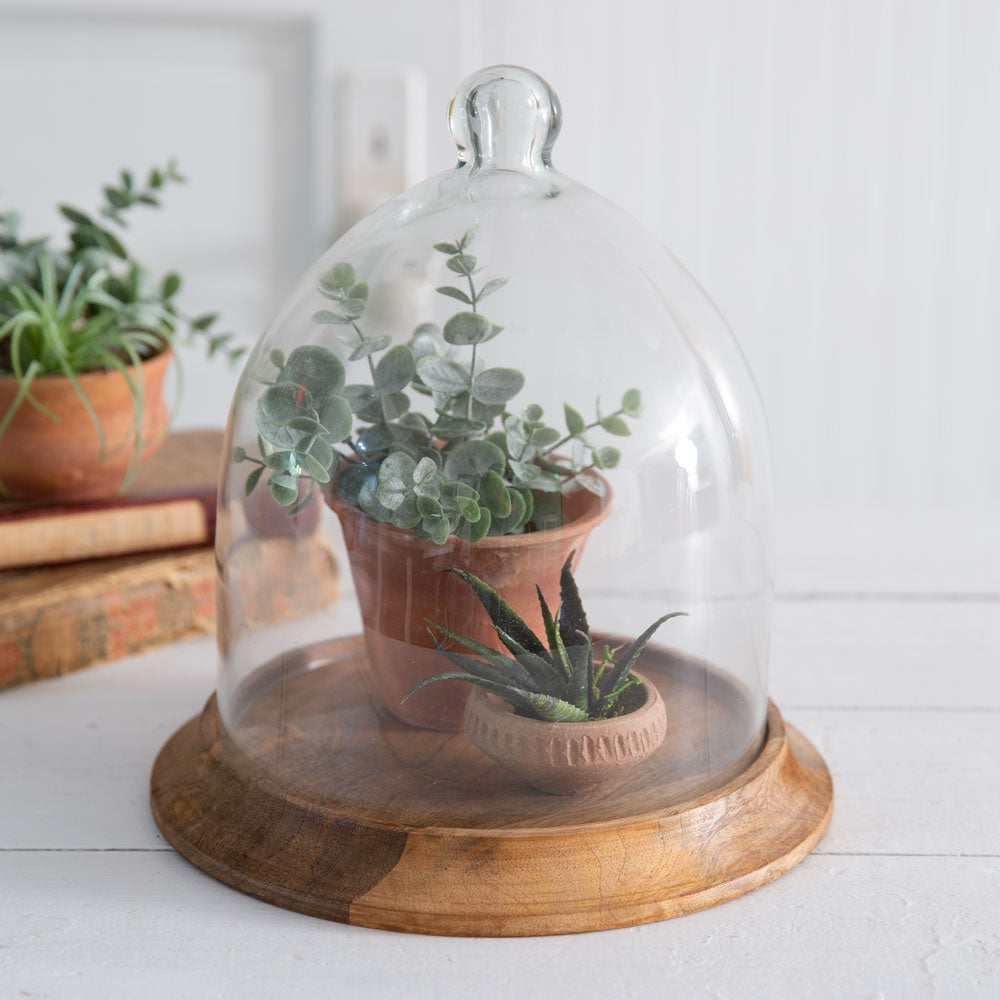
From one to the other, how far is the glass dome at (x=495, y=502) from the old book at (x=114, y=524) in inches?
6.9

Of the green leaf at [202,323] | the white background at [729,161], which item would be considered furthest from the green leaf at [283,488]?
the white background at [729,161]

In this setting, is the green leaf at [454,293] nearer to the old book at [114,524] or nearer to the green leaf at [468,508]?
the green leaf at [468,508]

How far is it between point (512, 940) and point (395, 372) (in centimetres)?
21

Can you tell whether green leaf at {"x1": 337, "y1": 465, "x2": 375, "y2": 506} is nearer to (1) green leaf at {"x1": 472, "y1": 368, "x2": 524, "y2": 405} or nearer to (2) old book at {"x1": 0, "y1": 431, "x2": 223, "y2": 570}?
(1) green leaf at {"x1": 472, "y1": 368, "x2": 524, "y2": 405}

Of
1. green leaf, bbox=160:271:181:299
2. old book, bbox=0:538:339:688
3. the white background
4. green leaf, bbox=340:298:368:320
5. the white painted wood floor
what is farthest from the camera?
the white background

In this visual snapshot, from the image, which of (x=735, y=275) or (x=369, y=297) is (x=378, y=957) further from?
(x=735, y=275)

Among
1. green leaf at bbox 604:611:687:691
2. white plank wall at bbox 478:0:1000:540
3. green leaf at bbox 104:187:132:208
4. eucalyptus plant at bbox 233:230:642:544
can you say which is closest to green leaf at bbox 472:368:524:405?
eucalyptus plant at bbox 233:230:642:544

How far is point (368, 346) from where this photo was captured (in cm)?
46

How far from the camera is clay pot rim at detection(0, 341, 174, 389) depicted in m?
0.64

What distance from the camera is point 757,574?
0.49 meters

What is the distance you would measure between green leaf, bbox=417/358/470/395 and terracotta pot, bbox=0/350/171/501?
0.88 ft

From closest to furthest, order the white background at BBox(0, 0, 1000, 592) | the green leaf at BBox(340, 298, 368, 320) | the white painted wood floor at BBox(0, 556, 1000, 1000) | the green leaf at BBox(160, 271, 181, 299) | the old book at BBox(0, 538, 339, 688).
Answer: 1. the white painted wood floor at BBox(0, 556, 1000, 1000)
2. the green leaf at BBox(340, 298, 368, 320)
3. the old book at BBox(0, 538, 339, 688)
4. the green leaf at BBox(160, 271, 181, 299)
5. the white background at BBox(0, 0, 1000, 592)

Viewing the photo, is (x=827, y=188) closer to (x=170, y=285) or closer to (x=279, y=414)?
(x=170, y=285)

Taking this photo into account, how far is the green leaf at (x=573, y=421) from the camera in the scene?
475mm
